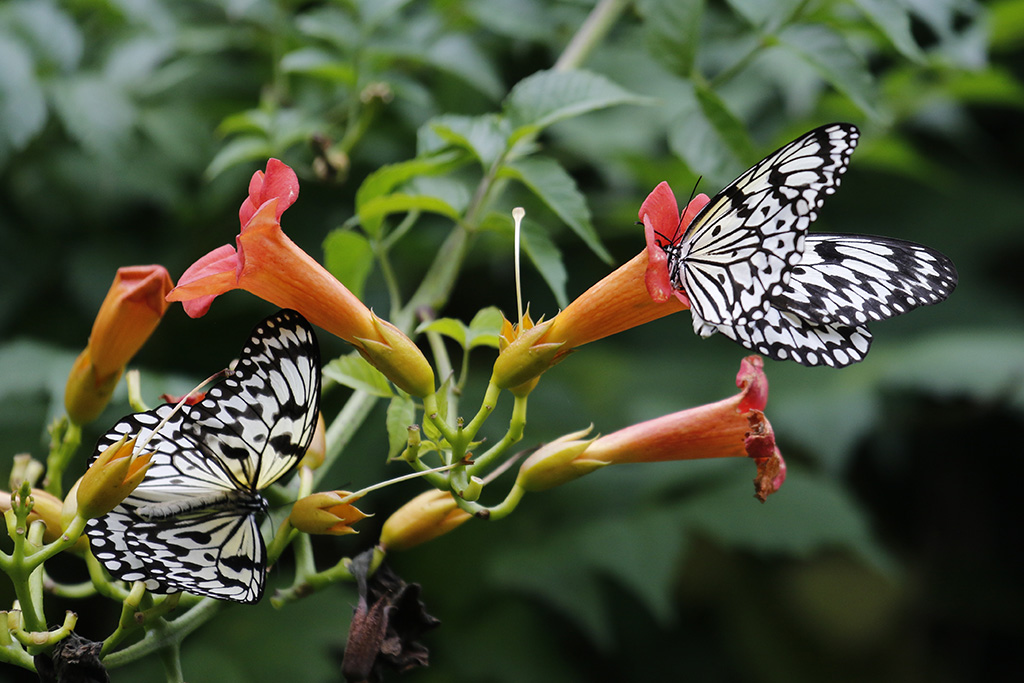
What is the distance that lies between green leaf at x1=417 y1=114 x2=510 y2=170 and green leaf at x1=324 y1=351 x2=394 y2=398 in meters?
0.68

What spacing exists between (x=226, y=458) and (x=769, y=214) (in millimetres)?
1182

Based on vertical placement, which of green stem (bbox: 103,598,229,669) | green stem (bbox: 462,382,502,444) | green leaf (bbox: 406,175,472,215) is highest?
green leaf (bbox: 406,175,472,215)

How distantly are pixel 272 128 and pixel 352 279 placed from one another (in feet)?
2.48

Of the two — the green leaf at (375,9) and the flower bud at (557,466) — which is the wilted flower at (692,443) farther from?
the green leaf at (375,9)

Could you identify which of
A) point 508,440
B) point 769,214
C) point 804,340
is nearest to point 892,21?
point 769,214

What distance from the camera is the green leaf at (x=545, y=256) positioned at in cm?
189

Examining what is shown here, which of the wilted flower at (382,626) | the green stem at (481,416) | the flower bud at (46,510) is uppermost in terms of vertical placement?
the green stem at (481,416)

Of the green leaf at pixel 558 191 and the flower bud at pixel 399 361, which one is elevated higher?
the green leaf at pixel 558 191

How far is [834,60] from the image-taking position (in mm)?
2287

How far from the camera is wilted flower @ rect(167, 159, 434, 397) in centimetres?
151

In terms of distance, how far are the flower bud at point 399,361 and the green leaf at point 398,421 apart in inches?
1.9

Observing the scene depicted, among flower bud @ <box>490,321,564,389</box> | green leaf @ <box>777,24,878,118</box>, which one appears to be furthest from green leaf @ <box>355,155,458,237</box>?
green leaf @ <box>777,24,878,118</box>

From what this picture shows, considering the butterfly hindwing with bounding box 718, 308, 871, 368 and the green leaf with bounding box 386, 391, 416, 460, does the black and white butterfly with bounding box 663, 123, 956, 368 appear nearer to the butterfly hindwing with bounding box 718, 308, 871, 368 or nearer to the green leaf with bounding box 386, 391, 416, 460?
the butterfly hindwing with bounding box 718, 308, 871, 368

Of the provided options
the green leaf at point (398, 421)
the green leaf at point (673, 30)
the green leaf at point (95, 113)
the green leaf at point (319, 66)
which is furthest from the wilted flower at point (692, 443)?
the green leaf at point (95, 113)
